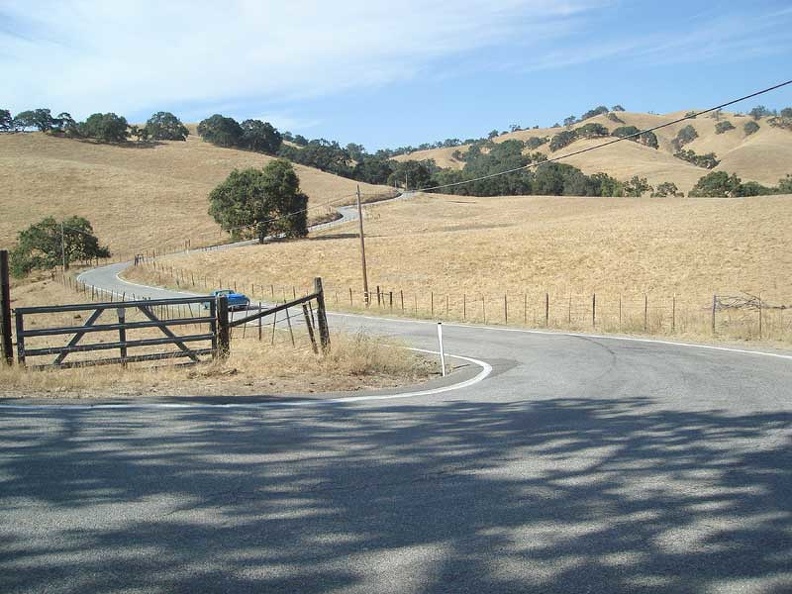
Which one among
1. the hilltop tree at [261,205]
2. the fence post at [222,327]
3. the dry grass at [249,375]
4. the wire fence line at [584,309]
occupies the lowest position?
the wire fence line at [584,309]

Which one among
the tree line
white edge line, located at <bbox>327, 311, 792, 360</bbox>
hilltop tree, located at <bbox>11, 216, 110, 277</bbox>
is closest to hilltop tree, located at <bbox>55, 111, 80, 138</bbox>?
the tree line

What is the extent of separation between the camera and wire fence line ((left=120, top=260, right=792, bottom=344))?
22875mm

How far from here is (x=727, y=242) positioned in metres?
53.1

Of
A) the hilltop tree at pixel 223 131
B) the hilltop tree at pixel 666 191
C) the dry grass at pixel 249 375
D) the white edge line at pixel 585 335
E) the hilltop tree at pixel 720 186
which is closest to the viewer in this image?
the dry grass at pixel 249 375

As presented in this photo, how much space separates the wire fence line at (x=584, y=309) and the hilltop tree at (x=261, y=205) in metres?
24.2

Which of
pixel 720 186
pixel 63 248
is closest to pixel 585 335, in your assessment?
pixel 63 248

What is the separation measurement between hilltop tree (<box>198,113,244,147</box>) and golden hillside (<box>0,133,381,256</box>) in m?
13.4

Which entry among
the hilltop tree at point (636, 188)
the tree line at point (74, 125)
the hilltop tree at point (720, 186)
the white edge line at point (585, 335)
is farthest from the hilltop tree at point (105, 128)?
the white edge line at point (585, 335)

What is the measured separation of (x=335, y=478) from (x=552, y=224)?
221ft

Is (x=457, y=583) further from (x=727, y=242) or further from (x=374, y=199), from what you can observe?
(x=374, y=199)

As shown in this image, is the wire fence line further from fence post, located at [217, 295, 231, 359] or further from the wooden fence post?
the wooden fence post

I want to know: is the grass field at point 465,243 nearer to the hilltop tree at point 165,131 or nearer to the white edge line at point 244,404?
the white edge line at point 244,404

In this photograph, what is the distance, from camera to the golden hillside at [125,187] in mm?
89375

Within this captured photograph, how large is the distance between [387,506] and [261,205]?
79773mm
